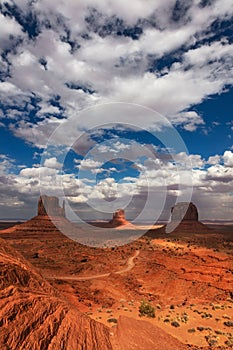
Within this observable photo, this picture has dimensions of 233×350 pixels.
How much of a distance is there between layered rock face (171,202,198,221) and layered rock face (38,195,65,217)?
52.2m

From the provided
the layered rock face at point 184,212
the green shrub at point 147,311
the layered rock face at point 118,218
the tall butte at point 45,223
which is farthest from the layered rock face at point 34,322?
the layered rock face at point 118,218

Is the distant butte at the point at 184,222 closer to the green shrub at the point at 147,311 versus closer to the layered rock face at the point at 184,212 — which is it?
the layered rock face at the point at 184,212

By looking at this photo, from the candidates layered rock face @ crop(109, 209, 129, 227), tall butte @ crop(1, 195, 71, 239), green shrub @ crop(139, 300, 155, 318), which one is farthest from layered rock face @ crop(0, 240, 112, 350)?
layered rock face @ crop(109, 209, 129, 227)

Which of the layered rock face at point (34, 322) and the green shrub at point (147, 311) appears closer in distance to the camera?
the layered rock face at point (34, 322)

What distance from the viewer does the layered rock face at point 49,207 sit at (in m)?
99.9

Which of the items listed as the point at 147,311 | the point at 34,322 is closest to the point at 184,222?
the point at 147,311

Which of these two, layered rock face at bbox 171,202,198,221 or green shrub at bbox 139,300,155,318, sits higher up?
layered rock face at bbox 171,202,198,221

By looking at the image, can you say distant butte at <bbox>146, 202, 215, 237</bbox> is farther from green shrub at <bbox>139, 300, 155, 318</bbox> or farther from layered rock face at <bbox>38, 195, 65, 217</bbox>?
green shrub at <bbox>139, 300, 155, 318</bbox>

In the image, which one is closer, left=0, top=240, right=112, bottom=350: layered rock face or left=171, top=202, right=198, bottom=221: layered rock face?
left=0, top=240, right=112, bottom=350: layered rock face

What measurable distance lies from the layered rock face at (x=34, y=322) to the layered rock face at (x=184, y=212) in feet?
337

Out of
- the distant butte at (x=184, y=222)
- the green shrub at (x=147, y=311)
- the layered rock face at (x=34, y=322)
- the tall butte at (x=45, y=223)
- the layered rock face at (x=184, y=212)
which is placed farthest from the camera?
the layered rock face at (x=184, y=212)

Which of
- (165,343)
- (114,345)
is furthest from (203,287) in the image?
(114,345)

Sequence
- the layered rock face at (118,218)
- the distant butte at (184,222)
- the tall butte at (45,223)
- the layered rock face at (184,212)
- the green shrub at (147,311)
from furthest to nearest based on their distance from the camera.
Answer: the layered rock face at (118,218), the layered rock face at (184,212), the distant butte at (184,222), the tall butte at (45,223), the green shrub at (147,311)

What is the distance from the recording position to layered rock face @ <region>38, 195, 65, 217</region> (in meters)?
99.9
